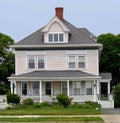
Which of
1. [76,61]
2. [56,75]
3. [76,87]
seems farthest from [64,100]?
[76,61]

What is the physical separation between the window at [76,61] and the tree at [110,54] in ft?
44.3

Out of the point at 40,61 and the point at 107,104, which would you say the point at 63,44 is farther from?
the point at 107,104

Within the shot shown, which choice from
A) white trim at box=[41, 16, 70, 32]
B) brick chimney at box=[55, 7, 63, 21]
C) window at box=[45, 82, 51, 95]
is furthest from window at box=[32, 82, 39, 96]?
brick chimney at box=[55, 7, 63, 21]

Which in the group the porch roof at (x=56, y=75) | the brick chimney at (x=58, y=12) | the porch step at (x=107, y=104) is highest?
the brick chimney at (x=58, y=12)

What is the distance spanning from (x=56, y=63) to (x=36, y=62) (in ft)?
6.83

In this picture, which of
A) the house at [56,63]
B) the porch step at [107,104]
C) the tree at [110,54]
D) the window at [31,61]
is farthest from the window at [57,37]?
the tree at [110,54]

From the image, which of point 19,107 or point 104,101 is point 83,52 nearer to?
point 104,101

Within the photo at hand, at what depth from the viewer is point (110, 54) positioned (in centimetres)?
6550

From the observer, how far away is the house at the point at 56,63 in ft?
170

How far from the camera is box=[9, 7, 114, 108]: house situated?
51.8 m

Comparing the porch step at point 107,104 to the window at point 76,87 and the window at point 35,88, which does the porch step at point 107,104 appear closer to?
the window at point 76,87

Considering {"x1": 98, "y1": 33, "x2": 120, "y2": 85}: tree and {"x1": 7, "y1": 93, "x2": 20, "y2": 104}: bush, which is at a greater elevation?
{"x1": 98, "y1": 33, "x2": 120, "y2": 85}: tree

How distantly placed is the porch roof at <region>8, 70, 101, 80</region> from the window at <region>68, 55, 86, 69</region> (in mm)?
621

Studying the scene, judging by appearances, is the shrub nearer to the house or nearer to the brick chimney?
the house
